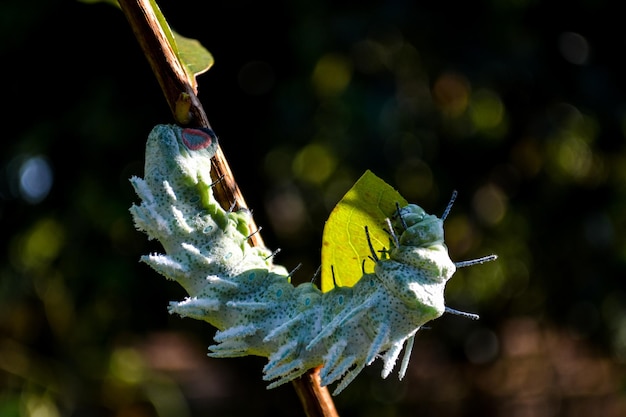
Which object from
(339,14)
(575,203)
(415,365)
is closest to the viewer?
(339,14)

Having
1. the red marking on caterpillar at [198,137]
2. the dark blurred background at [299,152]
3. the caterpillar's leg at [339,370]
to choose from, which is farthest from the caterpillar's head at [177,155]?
the dark blurred background at [299,152]

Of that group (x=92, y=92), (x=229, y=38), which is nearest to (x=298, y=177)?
(x=229, y=38)

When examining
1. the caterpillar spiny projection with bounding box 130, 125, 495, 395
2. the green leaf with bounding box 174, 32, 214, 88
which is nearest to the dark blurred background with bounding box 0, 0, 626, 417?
the green leaf with bounding box 174, 32, 214, 88

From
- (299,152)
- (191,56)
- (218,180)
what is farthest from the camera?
(299,152)

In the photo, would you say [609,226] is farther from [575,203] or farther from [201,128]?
[201,128]

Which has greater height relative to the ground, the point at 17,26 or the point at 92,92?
the point at 17,26

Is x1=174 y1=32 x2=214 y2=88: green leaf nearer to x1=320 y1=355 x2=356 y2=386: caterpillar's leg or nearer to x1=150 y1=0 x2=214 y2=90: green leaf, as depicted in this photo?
x1=150 y1=0 x2=214 y2=90: green leaf

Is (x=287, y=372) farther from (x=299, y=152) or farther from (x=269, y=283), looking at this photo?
(x=299, y=152)

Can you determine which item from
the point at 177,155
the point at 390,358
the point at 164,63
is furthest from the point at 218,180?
the point at 390,358
